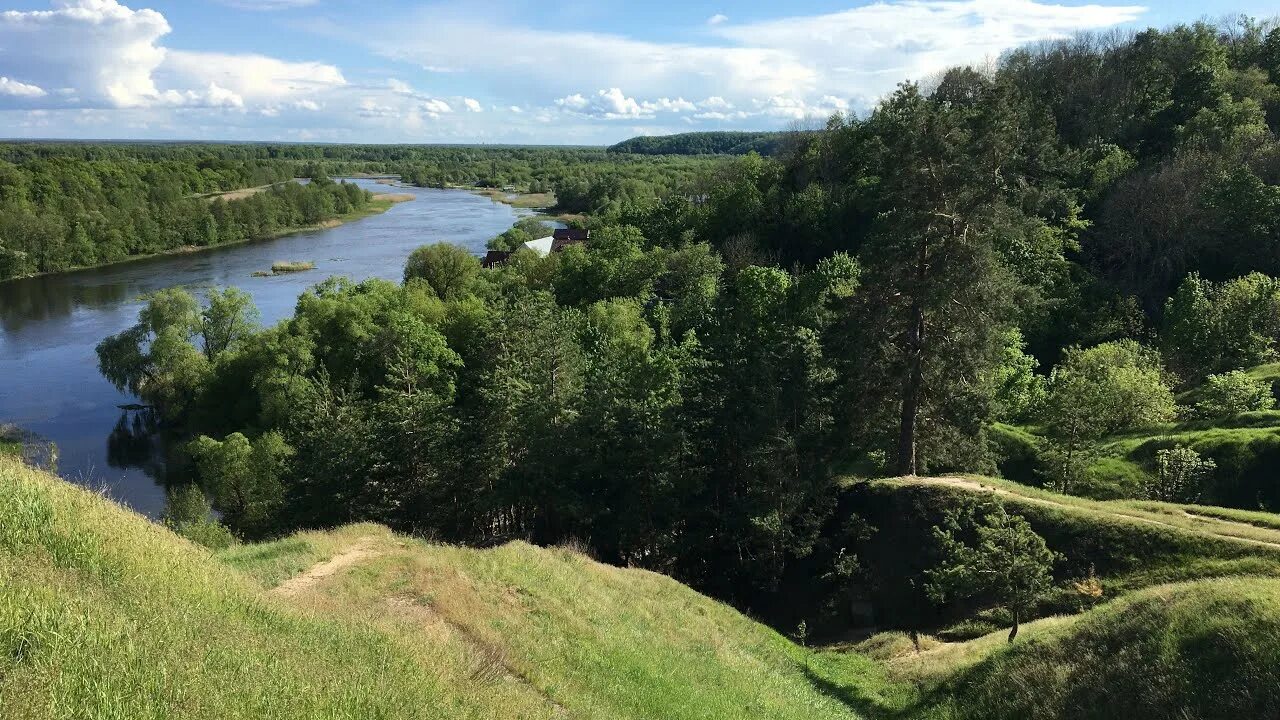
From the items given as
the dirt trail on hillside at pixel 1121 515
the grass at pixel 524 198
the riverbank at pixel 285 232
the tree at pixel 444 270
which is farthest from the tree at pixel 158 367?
the grass at pixel 524 198

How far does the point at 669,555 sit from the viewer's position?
86.3ft

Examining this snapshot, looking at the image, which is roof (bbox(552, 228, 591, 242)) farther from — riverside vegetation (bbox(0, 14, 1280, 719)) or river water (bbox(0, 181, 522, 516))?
riverside vegetation (bbox(0, 14, 1280, 719))

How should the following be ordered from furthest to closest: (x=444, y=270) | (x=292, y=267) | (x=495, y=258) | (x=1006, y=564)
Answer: (x=292, y=267) → (x=495, y=258) → (x=444, y=270) → (x=1006, y=564)

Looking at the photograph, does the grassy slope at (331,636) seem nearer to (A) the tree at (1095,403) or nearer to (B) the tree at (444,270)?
(A) the tree at (1095,403)

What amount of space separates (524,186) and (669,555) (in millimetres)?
161535

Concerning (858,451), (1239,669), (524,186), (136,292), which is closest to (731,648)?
(1239,669)

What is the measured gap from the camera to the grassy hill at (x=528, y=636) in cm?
620

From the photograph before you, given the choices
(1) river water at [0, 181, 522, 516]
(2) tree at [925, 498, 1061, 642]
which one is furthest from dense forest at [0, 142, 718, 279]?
(2) tree at [925, 498, 1061, 642]

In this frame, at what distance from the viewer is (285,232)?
105 meters

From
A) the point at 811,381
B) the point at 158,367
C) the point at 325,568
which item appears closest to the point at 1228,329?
the point at 811,381

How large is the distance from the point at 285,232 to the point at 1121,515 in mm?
109126

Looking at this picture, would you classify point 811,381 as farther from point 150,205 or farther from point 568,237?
point 150,205

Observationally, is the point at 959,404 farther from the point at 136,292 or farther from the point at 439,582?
the point at 136,292

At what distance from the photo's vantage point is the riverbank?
3174 inches
